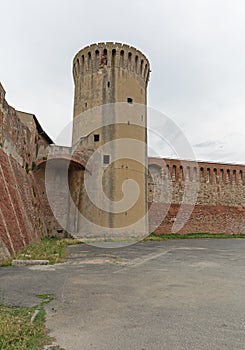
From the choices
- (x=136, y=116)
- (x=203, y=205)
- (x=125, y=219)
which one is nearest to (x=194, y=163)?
(x=203, y=205)

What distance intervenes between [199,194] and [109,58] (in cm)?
1385

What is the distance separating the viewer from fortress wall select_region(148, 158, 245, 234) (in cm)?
2445

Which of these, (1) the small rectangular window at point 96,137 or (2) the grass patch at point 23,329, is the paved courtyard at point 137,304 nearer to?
(2) the grass patch at point 23,329

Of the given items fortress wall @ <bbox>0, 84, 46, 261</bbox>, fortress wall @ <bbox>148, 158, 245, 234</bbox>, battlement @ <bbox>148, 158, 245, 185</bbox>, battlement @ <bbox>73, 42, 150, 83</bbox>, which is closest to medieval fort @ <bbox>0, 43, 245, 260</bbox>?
battlement @ <bbox>73, 42, 150, 83</bbox>

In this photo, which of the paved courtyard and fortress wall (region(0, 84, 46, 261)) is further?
fortress wall (region(0, 84, 46, 261))

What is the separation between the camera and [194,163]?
A: 26109 mm

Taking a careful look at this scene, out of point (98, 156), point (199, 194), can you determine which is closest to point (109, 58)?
point (98, 156)

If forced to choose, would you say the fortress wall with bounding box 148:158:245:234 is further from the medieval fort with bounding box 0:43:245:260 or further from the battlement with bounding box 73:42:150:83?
the battlement with bounding box 73:42:150:83

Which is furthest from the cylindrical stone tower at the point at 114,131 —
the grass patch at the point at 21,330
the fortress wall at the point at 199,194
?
the grass patch at the point at 21,330

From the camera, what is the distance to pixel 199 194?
25891mm

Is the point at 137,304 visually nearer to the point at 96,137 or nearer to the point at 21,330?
the point at 21,330

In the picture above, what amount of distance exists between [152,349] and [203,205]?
24106 millimetres

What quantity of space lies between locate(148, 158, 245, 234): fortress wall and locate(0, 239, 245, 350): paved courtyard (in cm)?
1683

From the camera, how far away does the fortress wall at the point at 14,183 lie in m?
9.22
